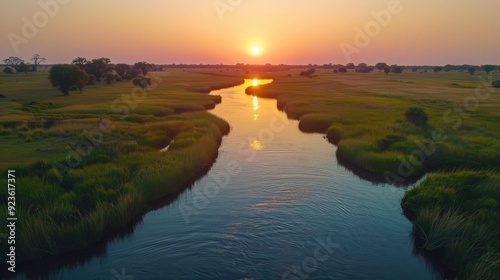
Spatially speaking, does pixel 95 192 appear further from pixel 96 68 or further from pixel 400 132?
pixel 96 68

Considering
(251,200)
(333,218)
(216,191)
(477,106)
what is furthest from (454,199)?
(477,106)

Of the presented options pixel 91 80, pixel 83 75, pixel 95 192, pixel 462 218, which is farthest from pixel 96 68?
pixel 462 218

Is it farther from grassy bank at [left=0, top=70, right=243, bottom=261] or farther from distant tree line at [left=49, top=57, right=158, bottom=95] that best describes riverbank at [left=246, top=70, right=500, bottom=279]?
distant tree line at [left=49, top=57, right=158, bottom=95]

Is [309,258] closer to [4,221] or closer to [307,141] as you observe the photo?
[4,221]

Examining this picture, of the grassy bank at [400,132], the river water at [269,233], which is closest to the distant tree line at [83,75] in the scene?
the grassy bank at [400,132]

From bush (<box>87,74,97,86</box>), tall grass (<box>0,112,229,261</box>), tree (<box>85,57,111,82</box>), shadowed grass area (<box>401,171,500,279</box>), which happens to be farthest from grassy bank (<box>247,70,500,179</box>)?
tree (<box>85,57,111,82</box>)

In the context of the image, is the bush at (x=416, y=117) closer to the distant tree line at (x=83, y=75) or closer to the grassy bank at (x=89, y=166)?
the grassy bank at (x=89, y=166)
